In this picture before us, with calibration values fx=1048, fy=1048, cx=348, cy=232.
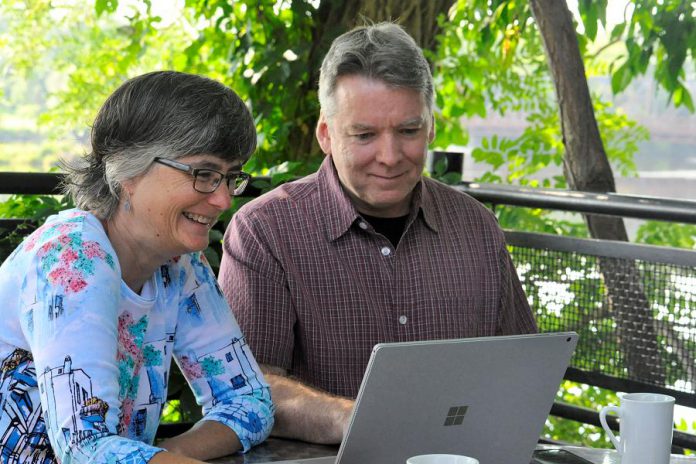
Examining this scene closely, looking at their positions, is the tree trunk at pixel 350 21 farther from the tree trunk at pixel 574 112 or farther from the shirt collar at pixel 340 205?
the shirt collar at pixel 340 205

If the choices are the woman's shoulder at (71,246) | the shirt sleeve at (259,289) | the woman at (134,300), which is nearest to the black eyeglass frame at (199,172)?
the woman at (134,300)

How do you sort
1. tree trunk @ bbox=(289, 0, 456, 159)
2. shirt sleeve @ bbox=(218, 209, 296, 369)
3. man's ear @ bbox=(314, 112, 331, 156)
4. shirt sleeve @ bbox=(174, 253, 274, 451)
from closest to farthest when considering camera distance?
shirt sleeve @ bbox=(174, 253, 274, 451), shirt sleeve @ bbox=(218, 209, 296, 369), man's ear @ bbox=(314, 112, 331, 156), tree trunk @ bbox=(289, 0, 456, 159)

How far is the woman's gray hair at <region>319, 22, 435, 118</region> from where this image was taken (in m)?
2.21

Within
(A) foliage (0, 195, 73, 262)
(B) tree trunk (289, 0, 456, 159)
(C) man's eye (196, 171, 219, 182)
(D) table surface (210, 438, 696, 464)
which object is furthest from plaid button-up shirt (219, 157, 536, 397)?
(B) tree trunk (289, 0, 456, 159)

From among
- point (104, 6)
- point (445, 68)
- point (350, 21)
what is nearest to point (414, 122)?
point (350, 21)

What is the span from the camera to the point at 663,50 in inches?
151

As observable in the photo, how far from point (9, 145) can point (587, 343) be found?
12746mm

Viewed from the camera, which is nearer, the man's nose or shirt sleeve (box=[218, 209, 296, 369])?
shirt sleeve (box=[218, 209, 296, 369])

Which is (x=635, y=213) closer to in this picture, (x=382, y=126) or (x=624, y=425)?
(x=382, y=126)

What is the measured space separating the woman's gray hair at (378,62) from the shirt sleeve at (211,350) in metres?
0.61

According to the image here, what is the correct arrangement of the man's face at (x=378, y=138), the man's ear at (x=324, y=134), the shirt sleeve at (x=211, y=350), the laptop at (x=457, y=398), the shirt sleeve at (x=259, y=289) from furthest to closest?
the man's ear at (x=324, y=134), the man's face at (x=378, y=138), the shirt sleeve at (x=259, y=289), the shirt sleeve at (x=211, y=350), the laptop at (x=457, y=398)

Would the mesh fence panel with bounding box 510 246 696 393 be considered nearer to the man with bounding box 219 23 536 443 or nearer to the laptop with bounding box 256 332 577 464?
the man with bounding box 219 23 536 443

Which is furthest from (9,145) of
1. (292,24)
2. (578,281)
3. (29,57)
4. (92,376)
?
(92,376)

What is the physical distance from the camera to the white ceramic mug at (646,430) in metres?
1.51
